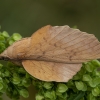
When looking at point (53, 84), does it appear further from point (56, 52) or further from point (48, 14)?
point (48, 14)

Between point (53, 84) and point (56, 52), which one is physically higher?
point (56, 52)

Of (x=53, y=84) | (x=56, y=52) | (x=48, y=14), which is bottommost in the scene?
(x=53, y=84)

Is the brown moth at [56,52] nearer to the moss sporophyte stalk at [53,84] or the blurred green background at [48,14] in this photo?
the moss sporophyte stalk at [53,84]

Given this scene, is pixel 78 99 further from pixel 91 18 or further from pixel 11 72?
pixel 91 18

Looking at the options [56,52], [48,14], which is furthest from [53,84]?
[48,14]

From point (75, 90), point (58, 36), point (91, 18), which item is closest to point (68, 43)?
point (58, 36)
